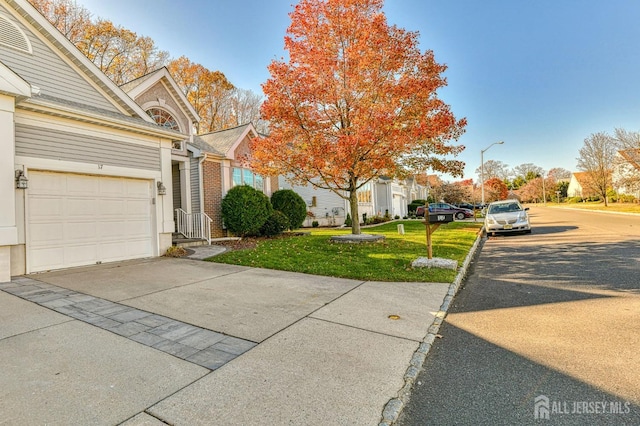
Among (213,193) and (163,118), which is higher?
(163,118)

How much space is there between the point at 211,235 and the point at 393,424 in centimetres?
1268

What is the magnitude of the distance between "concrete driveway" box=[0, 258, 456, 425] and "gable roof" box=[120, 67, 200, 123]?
26.4 feet

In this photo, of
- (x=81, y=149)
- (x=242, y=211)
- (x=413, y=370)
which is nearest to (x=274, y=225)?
(x=242, y=211)

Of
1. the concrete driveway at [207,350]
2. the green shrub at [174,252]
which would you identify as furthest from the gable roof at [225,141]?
the concrete driveway at [207,350]

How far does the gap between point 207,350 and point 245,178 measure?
12.9 meters

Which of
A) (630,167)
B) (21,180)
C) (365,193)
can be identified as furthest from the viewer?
(630,167)

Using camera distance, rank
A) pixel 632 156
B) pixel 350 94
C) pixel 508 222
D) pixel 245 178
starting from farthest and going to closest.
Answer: pixel 632 156 < pixel 245 178 < pixel 508 222 < pixel 350 94

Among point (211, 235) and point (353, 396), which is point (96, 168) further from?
point (353, 396)

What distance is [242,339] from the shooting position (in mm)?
3590

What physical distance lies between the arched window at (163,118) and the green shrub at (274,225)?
5532 millimetres

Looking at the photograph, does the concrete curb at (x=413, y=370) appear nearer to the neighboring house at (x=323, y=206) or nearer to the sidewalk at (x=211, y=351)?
the sidewalk at (x=211, y=351)

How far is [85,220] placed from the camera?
8047 millimetres

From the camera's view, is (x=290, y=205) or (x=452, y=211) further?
(x=452, y=211)

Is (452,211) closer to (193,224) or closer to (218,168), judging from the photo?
Answer: (218,168)
